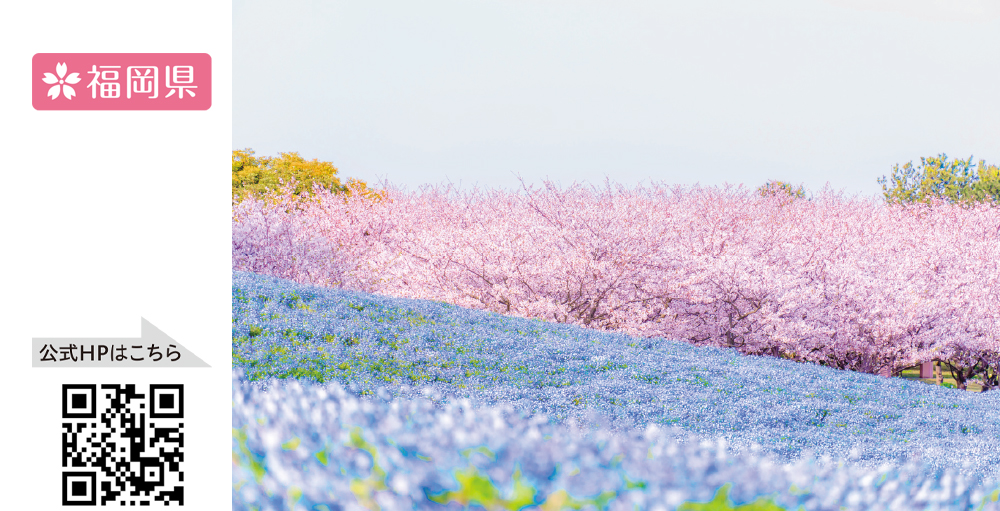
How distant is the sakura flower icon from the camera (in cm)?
345

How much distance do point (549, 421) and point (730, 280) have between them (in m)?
8.46

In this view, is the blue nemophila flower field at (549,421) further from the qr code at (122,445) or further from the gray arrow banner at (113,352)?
the gray arrow banner at (113,352)

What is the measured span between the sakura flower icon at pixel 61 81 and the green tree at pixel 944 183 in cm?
2603

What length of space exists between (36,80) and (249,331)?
4.59 metres

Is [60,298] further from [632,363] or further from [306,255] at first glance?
[306,255]

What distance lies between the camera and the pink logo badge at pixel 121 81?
3.44 m

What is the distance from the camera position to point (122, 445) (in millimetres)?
3113

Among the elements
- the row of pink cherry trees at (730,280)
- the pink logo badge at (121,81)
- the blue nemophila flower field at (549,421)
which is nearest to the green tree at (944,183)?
the row of pink cherry trees at (730,280)

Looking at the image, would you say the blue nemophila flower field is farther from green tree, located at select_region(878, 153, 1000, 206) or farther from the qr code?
green tree, located at select_region(878, 153, 1000, 206)

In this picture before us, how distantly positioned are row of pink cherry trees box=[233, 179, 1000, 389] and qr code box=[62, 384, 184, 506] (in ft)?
32.7

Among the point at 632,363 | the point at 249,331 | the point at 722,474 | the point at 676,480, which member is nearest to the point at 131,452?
the point at 676,480

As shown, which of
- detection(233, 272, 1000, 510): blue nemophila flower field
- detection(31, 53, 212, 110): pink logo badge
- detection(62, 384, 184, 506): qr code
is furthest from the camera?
detection(31, 53, 212, 110): pink logo badge

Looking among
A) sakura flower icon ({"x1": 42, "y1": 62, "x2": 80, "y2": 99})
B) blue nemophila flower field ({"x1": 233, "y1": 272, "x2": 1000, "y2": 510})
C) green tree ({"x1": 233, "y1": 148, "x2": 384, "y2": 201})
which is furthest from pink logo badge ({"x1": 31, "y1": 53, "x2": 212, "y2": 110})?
green tree ({"x1": 233, "y1": 148, "x2": 384, "y2": 201})

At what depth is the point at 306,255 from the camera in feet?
56.2
